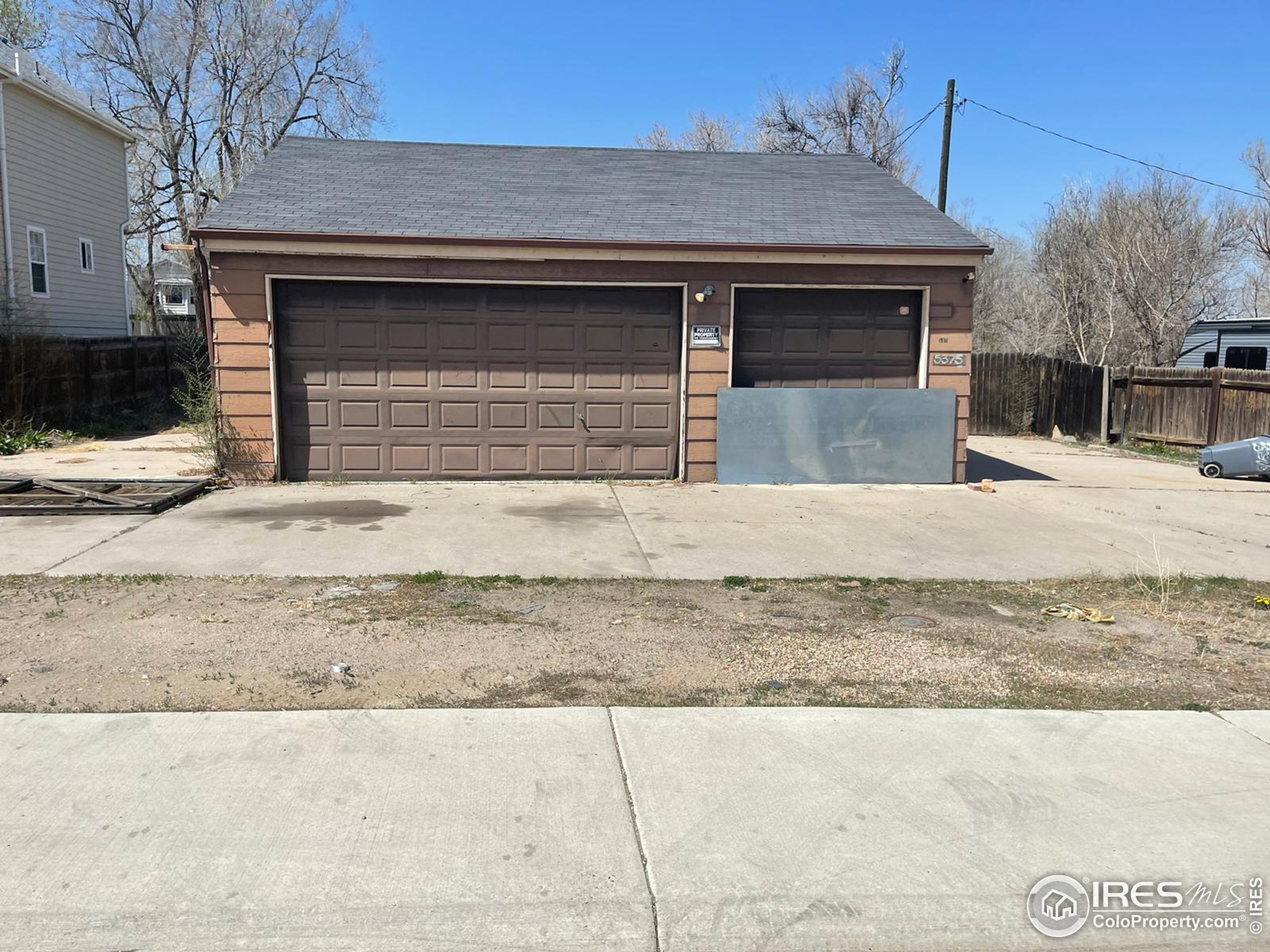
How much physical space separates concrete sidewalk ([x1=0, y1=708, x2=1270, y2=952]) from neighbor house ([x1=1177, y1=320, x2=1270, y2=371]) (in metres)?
20.0

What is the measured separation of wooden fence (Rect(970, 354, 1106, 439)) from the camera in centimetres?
2017

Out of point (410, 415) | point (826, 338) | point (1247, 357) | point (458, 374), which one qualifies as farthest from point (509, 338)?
point (1247, 357)

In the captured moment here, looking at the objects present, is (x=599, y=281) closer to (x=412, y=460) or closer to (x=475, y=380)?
(x=475, y=380)

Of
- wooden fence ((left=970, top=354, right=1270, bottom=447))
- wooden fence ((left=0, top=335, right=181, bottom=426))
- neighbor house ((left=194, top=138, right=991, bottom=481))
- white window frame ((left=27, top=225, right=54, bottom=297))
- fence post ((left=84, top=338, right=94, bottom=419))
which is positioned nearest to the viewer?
neighbor house ((left=194, top=138, right=991, bottom=481))

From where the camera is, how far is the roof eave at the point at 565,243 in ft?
36.5

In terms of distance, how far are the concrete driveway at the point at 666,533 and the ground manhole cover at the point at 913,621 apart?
1.16m

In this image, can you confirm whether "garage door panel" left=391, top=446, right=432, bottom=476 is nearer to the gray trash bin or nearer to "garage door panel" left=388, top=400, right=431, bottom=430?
"garage door panel" left=388, top=400, right=431, bottom=430

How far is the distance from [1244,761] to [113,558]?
742 centimetres

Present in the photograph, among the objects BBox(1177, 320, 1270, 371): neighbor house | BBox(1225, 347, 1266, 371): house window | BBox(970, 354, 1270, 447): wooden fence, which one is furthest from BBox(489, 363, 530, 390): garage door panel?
BBox(1225, 347, 1266, 371): house window

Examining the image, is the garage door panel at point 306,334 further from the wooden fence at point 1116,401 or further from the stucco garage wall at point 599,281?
the wooden fence at point 1116,401

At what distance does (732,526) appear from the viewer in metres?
9.56

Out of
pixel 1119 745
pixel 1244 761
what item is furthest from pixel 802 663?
pixel 1244 761

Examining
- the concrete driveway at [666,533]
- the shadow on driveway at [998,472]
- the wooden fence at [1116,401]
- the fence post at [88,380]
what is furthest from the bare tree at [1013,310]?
the fence post at [88,380]

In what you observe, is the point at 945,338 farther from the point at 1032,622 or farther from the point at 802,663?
the point at 802,663
